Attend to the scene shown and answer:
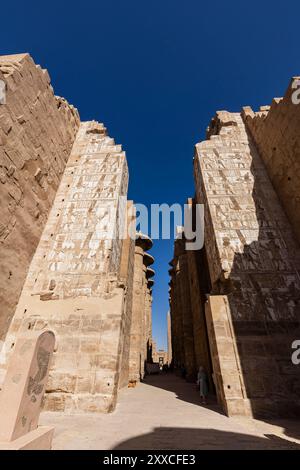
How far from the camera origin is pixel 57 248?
31.4 feet

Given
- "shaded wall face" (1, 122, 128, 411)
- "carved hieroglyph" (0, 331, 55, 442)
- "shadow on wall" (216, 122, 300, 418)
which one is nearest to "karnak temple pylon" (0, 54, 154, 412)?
"shaded wall face" (1, 122, 128, 411)

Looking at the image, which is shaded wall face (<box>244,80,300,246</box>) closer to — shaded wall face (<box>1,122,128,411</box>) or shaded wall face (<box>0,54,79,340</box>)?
shaded wall face (<box>1,122,128,411</box>)

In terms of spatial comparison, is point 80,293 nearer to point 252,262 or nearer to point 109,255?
point 109,255

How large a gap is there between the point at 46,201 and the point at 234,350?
9771 mm

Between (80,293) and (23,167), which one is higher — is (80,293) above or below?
below

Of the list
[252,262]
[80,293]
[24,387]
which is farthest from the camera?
[252,262]

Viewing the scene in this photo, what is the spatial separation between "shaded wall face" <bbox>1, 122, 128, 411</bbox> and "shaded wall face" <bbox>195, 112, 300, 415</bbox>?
3.71m

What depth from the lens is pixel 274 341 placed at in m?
7.05

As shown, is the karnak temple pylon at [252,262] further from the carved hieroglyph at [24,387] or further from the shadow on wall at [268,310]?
the carved hieroglyph at [24,387]

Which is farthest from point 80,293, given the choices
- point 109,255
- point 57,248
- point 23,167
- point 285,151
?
point 285,151

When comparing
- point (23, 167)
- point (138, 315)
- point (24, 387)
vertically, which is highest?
point (23, 167)

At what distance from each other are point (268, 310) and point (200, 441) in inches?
191

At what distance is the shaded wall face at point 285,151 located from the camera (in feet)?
27.9
